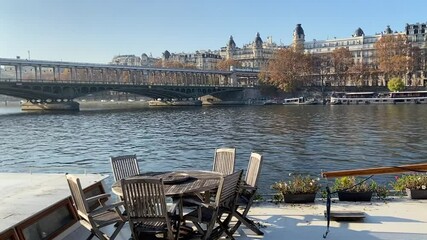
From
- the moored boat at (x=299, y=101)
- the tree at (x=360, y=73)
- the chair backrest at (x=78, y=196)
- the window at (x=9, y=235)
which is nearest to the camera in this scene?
the window at (x=9, y=235)

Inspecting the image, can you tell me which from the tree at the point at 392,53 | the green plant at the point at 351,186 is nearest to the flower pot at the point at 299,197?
the green plant at the point at 351,186

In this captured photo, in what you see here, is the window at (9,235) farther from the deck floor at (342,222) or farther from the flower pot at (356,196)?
the flower pot at (356,196)

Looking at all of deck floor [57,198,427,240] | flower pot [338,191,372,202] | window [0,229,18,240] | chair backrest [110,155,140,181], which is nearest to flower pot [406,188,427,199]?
deck floor [57,198,427,240]

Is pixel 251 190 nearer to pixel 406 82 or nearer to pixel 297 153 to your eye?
pixel 297 153

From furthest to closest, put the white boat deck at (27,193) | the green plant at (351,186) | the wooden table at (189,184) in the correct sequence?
the green plant at (351,186)
the wooden table at (189,184)
the white boat deck at (27,193)

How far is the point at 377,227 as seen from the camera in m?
7.39

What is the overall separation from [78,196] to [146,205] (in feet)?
3.18

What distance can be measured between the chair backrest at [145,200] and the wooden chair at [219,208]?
622 millimetres

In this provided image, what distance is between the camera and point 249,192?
7.52 metres

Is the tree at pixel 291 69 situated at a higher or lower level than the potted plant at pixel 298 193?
higher

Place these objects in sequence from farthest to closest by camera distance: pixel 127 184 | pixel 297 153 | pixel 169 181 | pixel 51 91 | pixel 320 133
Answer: pixel 51 91 → pixel 320 133 → pixel 297 153 → pixel 169 181 → pixel 127 184

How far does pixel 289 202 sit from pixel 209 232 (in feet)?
10.2

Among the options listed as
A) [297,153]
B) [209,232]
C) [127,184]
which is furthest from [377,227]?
[297,153]

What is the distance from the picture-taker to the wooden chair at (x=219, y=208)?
20.2 feet
